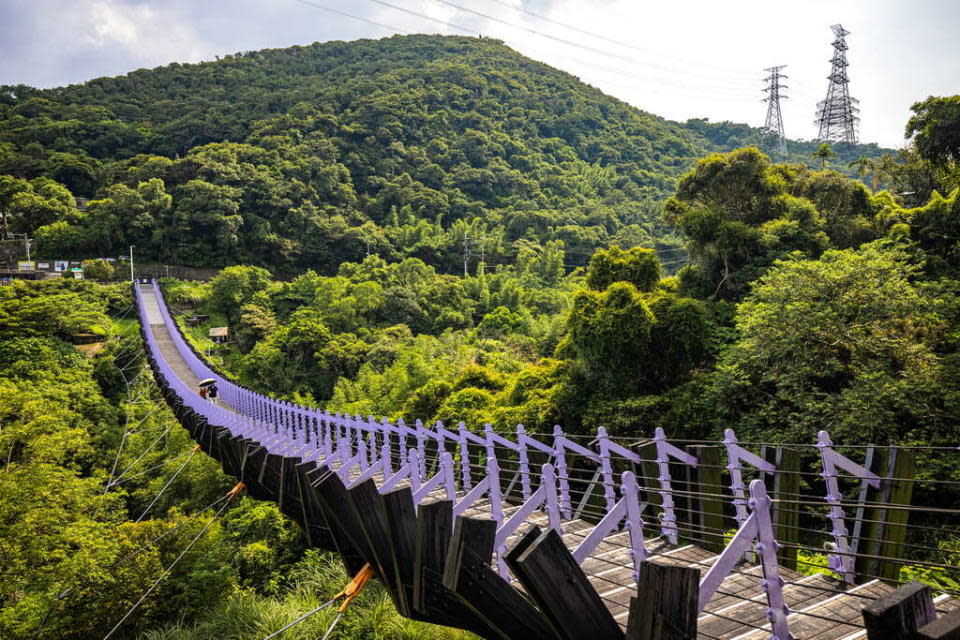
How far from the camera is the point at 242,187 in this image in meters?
58.0

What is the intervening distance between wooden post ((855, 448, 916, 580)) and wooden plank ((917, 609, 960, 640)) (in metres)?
1.90

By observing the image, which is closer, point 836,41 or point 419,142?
point 836,41

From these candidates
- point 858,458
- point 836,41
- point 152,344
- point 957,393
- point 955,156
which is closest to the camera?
point 957,393

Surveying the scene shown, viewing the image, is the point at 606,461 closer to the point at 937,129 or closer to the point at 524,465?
the point at 524,465

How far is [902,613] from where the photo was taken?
1401mm

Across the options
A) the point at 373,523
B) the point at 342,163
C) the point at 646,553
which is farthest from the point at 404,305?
the point at 646,553

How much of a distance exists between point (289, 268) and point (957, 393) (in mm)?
54573

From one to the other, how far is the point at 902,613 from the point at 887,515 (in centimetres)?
205

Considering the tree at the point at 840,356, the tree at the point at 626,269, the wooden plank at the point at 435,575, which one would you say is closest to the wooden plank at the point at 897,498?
the wooden plank at the point at 435,575

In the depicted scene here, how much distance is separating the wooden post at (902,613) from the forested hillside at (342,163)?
3913 cm

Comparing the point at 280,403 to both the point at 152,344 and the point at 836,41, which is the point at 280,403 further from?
the point at 836,41

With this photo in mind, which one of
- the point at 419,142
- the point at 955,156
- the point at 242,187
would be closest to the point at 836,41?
the point at 955,156

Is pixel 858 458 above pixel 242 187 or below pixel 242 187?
below

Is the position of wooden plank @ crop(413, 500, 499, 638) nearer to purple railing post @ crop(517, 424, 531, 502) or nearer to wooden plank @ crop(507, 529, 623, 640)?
wooden plank @ crop(507, 529, 623, 640)
